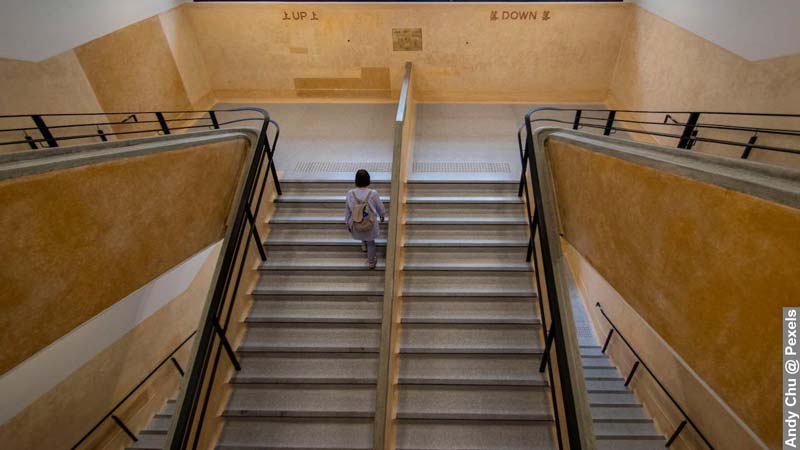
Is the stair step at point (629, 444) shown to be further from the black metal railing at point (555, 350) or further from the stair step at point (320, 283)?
the stair step at point (320, 283)

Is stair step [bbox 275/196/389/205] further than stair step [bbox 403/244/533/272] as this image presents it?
Yes

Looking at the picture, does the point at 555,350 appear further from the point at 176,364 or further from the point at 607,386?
the point at 176,364

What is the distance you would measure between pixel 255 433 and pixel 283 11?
6.38m

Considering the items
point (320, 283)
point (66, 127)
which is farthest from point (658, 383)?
point (66, 127)

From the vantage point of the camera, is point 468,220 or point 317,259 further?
point 468,220

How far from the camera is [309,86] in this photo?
25.1 feet

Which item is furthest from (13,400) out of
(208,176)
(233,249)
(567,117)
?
(567,117)

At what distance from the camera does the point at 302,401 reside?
3973 millimetres

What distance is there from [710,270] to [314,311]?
362 cm

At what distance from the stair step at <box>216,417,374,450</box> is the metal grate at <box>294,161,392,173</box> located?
323cm

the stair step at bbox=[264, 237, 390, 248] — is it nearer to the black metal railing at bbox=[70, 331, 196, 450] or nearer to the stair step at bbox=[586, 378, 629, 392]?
the black metal railing at bbox=[70, 331, 196, 450]

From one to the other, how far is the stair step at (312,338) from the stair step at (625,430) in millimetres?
2898

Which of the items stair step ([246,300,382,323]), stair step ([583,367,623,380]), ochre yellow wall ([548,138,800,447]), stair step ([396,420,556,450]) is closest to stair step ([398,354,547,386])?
stair step ([396,420,556,450])

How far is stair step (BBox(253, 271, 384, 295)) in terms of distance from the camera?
179 inches
